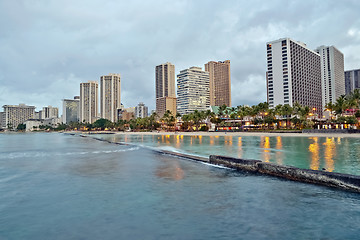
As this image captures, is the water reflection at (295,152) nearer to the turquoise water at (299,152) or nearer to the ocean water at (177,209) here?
the turquoise water at (299,152)

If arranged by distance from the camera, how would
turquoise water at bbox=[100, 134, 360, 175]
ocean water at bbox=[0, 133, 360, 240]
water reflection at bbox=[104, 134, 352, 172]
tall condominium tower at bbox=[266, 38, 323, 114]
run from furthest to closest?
tall condominium tower at bbox=[266, 38, 323, 114]
water reflection at bbox=[104, 134, 352, 172]
turquoise water at bbox=[100, 134, 360, 175]
ocean water at bbox=[0, 133, 360, 240]

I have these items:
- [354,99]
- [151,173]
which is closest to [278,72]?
[354,99]

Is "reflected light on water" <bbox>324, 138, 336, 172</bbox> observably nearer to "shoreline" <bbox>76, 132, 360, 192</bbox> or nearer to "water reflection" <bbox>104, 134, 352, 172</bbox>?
"water reflection" <bbox>104, 134, 352, 172</bbox>

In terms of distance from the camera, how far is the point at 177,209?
9266 millimetres

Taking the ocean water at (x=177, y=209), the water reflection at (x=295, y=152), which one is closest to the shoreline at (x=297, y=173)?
the ocean water at (x=177, y=209)

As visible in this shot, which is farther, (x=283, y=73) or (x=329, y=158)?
(x=283, y=73)

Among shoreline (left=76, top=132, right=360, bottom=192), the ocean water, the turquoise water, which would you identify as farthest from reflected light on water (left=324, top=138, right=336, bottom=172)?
the ocean water

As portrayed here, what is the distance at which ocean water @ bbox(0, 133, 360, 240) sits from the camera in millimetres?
7164

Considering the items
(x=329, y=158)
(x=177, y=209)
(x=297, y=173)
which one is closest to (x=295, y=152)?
(x=329, y=158)

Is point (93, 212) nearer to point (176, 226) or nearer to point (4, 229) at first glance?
point (4, 229)

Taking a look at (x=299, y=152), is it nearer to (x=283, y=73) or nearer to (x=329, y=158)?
(x=329, y=158)

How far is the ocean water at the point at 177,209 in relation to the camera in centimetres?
716

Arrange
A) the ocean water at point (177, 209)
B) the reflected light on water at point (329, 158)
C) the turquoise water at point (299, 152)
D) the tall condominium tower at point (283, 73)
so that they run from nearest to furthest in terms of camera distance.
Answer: the ocean water at point (177, 209), the reflected light on water at point (329, 158), the turquoise water at point (299, 152), the tall condominium tower at point (283, 73)

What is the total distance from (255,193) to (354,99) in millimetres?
121007
